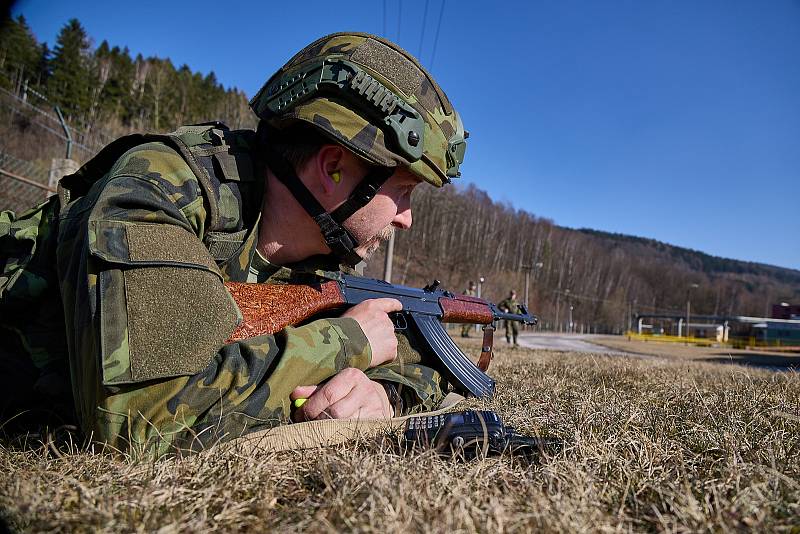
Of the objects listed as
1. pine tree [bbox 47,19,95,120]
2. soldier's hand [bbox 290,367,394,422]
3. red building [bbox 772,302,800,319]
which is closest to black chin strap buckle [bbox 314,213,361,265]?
soldier's hand [bbox 290,367,394,422]

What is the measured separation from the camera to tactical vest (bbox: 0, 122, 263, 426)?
1725mm

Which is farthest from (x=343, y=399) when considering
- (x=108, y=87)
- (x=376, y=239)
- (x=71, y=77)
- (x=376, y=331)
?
(x=108, y=87)

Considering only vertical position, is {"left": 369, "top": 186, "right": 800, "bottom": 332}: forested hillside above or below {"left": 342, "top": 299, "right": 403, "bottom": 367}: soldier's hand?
above

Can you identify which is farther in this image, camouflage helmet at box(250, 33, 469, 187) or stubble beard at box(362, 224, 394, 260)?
stubble beard at box(362, 224, 394, 260)

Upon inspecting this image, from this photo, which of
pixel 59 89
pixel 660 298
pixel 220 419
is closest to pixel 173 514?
pixel 220 419

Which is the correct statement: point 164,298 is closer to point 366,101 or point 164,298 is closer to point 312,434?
point 312,434

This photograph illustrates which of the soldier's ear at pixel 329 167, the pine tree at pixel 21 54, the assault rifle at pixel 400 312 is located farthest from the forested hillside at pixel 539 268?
the soldier's ear at pixel 329 167

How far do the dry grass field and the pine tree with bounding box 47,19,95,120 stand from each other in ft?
119

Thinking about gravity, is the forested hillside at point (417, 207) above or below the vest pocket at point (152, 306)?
above

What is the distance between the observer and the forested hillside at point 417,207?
16781 mm

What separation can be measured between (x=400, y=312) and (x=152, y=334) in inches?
68.5

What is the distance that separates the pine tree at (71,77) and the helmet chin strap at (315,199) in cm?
3527

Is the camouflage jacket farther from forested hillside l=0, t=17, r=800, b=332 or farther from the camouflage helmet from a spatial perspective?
forested hillside l=0, t=17, r=800, b=332

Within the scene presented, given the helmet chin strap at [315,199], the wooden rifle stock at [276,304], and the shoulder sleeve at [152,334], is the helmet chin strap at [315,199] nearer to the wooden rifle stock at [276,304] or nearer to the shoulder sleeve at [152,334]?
the wooden rifle stock at [276,304]
